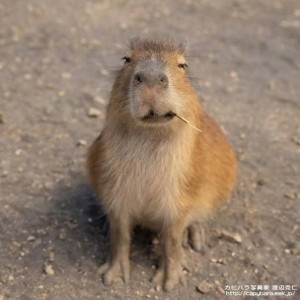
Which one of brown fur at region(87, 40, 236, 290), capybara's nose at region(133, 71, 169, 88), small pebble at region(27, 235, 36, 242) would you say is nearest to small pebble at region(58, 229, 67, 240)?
small pebble at region(27, 235, 36, 242)

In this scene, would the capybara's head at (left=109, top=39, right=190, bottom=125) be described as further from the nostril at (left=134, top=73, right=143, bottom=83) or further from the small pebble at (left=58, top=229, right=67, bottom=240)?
the small pebble at (left=58, top=229, right=67, bottom=240)

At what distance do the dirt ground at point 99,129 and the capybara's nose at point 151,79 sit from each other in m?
0.85

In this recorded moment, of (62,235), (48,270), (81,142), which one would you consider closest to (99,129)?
(81,142)

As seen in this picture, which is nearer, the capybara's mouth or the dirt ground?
the capybara's mouth

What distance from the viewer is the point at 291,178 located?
471cm

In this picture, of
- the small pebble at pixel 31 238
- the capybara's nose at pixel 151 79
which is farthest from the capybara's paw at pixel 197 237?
the capybara's nose at pixel 151 79

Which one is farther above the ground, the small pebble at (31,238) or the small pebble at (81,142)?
the small pebble at (81,142)

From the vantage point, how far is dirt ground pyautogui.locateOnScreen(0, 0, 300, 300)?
375cm

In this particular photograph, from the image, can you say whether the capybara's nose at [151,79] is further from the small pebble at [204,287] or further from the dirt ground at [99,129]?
the small pebble at [204,287]

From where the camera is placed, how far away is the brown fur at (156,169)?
323 cm

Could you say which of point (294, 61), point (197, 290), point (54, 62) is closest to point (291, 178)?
point (197, 290)

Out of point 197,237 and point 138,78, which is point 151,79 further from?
point 197,237

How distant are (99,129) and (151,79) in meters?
2.44

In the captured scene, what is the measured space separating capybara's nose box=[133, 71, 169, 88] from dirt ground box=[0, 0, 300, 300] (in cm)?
85
